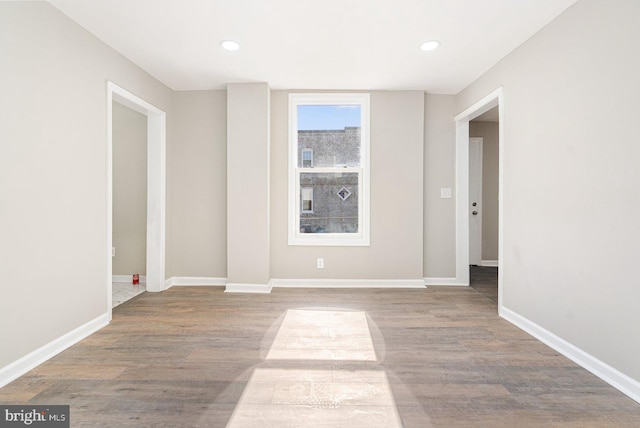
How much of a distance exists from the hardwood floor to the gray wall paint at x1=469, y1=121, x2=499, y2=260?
2759mm

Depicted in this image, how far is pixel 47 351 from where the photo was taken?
6.94 ft

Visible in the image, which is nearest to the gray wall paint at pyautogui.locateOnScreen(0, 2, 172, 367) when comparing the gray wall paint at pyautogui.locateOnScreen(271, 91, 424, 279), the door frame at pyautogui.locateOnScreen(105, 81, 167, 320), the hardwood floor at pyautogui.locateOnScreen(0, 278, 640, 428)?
the hardwood floor at pyautogui.locateOnScreen(0, 278, 640, 428)

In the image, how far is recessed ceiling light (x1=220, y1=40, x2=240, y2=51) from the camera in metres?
2.72

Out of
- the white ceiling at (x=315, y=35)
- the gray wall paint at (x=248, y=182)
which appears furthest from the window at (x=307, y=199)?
the white ceiling at (x=315, y=35)

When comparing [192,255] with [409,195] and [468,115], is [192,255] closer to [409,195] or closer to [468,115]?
[409,195]

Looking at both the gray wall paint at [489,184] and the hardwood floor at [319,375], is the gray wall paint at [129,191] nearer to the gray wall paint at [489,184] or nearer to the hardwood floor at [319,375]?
the hardwood floor at [319,375]

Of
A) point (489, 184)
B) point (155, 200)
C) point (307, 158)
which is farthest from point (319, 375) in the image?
point (489, 184)

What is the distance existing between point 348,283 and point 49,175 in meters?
3.20

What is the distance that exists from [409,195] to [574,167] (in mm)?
1947

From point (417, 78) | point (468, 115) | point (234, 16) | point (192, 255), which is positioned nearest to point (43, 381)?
point (192, 255)

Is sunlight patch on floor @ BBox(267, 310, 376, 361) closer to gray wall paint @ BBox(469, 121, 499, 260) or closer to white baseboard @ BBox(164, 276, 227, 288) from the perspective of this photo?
white baseboard @ BBox(164, 276, 227, 288)

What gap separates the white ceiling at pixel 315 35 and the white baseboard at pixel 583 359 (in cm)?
244

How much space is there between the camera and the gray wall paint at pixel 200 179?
398 cm

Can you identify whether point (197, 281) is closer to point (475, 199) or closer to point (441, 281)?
point (441, 281)
